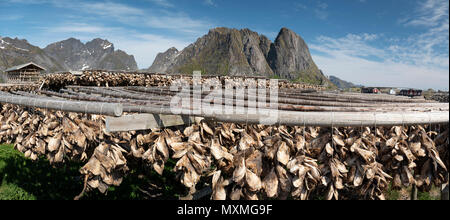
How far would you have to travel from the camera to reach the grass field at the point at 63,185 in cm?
476

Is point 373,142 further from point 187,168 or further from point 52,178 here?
point 52,178

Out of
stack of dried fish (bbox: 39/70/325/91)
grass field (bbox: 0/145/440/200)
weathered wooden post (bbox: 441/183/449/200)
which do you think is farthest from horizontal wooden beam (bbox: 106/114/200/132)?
stack of dried fish (bbox: 39/70/325/91)

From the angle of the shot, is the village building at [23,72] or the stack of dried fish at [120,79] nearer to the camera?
the stack of dried fish at [120,79]

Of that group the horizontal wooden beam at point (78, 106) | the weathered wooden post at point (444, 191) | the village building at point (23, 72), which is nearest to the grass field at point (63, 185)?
the weathered wooden post at point (444, 191)

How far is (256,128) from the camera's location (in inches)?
98.4

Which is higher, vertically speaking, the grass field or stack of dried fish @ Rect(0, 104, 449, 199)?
stack of dried fish @ Rect(0, 104, 449, 199)

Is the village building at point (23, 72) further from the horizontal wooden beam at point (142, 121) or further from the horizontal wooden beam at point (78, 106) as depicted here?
the horizontal wooden beam at point (142, 121)

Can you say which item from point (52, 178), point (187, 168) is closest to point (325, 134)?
point (187, 168)

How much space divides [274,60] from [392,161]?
20621cm

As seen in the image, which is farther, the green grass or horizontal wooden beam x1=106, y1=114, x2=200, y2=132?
the green grass

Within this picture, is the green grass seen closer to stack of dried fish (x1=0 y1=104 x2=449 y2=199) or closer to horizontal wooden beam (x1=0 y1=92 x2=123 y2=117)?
horizontal wooden beam (x1=0 y1=92 x2=123 y2=117)

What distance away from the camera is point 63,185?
17.0 feet

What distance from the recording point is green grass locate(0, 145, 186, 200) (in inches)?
189

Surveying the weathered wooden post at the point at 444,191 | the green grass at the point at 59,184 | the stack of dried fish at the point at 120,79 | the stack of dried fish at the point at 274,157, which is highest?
the stack of dried fish at the point at 120,79
